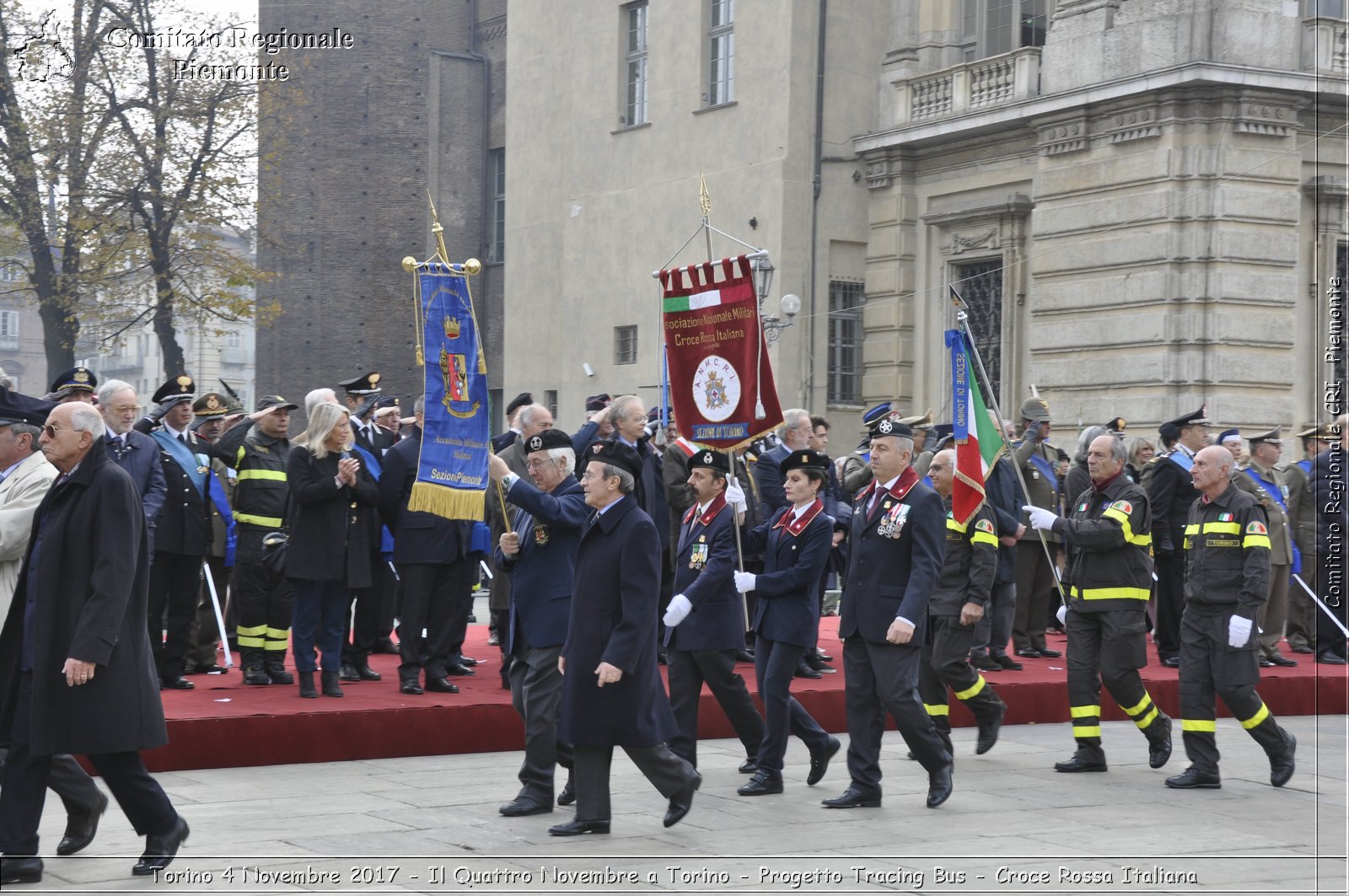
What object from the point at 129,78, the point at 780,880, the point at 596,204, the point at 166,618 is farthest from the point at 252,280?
the point at 780,880

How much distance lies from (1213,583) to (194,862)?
6.00m

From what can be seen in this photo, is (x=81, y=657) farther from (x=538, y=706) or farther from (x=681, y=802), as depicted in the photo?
(x=681, y=802)

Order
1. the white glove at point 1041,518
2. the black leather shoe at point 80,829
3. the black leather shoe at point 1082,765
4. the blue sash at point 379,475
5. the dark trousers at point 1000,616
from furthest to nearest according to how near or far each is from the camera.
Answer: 1. the dark trousers at point 1000,616
2. the blue sash at point 379,475
3. the black leather shoe at point 1082,765
4. the white glove at point 1041,518
5. the black leather shoe at point 80,829

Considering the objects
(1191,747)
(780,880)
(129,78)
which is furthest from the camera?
(129,78)

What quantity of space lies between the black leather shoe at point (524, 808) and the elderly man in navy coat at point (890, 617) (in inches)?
60.2

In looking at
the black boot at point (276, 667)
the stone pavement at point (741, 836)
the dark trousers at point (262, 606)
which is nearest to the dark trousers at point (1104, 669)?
the stone pavement at point (741, 836)

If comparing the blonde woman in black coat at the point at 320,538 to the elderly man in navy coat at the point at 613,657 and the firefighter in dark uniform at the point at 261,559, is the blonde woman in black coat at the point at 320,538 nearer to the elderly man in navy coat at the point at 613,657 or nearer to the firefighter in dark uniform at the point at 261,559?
the firefighter in dark uniform at the point at 261,559

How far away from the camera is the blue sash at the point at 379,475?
12184mm

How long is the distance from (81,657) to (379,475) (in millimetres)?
5543

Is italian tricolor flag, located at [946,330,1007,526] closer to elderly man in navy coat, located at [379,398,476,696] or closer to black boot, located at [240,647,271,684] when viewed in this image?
elderly man in navy coat, located at [379,398,476,696]

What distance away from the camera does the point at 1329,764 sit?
460 inches

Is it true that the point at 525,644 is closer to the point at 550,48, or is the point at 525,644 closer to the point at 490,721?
the point at 490,721

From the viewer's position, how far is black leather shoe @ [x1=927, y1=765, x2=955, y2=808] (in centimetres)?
939

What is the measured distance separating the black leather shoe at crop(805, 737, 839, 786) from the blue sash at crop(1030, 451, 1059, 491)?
20.1 feet
